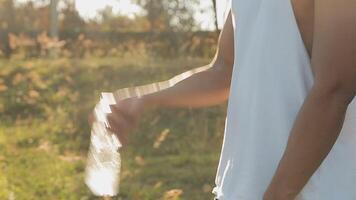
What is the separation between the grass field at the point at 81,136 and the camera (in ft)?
17.4

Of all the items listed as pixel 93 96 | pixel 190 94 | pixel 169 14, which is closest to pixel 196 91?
pixel 190 94

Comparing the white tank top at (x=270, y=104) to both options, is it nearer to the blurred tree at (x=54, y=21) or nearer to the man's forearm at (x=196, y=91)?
the man's forearm at (x=196, y=91)

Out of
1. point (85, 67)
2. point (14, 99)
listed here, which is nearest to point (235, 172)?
point (14, 99)

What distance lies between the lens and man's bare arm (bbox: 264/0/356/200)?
1.38 meters

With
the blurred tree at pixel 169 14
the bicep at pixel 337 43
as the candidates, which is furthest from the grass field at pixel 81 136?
the bicep at pixel 337 43

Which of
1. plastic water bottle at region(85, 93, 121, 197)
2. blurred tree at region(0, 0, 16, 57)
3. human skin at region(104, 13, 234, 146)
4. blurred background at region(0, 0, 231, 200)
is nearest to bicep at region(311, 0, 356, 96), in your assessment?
human skin at region(104, 13, 234, 146)

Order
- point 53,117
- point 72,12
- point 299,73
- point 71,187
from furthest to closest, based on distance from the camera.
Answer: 1. point 72,12
2. point 53,117
3. point 71,187
4. point 299,73

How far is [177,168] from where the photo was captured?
607cm

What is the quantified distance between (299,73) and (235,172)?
222 millimetres

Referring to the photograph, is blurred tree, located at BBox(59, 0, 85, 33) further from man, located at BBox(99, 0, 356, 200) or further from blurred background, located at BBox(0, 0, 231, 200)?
man, located at BBox(99, 0, 356, 200)

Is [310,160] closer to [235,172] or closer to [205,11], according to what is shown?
[235,172]

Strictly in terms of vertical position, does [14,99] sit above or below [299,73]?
below

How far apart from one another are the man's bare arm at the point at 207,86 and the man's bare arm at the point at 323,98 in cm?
38

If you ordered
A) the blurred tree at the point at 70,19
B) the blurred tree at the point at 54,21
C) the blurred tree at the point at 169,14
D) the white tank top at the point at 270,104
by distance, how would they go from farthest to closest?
the blurred tree at the point at 70,19 < the blurred tree at the point at 54,21 < the blurred tree at the point at 169,14 < the white tank top at the point at 270,104
